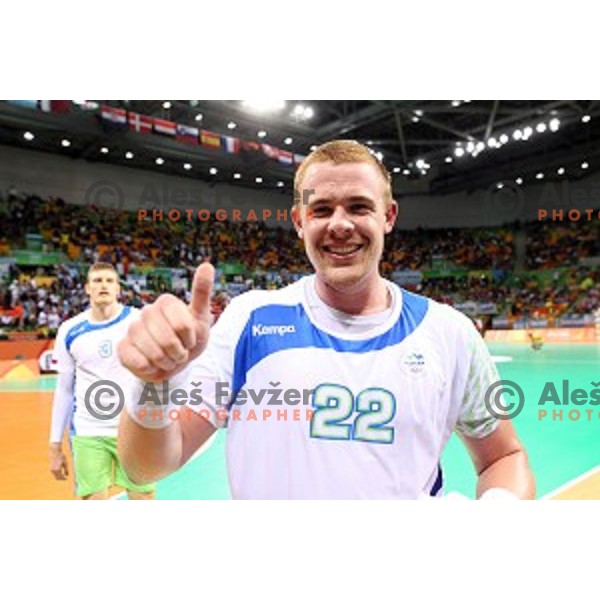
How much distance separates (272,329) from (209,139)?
12.9 meters

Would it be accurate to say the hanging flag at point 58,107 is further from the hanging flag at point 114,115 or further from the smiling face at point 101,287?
the smiling face at point 101,287

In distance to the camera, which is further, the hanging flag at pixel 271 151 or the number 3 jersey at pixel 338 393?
the hanging flag at pixel 271 151

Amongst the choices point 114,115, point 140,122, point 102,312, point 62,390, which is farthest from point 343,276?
point 114,115

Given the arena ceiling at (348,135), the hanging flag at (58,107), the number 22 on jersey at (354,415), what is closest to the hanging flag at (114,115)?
the arena ceiling at (348,135)

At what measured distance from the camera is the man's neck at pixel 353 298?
63.9 inches

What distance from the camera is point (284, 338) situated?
1602 millimetres

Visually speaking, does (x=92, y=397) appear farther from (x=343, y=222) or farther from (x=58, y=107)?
(x=58, y=107)

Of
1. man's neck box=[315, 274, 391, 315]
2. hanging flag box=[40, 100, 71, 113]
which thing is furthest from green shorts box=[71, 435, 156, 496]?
hanging flag box=[40, 100, 71, 113]

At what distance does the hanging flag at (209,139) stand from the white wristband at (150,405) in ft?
42.9

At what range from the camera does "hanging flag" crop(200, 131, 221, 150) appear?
13.5m

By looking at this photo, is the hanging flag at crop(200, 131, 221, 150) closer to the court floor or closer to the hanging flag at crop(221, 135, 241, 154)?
the hanging flag at crop(221, 135, 241, 154)

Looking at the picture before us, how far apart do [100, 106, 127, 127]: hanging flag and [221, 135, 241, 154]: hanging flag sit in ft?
7.85

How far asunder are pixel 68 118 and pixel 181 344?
15062 millimetres

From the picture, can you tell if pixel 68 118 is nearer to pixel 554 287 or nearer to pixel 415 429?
pixel 415 429
